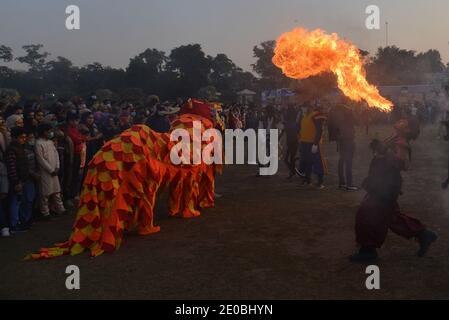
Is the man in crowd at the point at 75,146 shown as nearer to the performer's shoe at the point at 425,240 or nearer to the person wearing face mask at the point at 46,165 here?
the person wearing face mask at the point at 46,165

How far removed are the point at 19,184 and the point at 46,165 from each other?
75 centimetres

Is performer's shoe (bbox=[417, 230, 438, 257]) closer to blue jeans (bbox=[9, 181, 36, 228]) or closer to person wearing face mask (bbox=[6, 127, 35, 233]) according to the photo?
person wearing face mask (bbox=[6, 127, 35, 233])

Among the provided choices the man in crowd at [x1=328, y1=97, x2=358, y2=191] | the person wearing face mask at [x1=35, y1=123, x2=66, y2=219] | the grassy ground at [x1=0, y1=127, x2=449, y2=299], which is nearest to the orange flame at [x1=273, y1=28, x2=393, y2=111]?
the man in crowd at [x1=328, y1=97, x2=358, y2=191]

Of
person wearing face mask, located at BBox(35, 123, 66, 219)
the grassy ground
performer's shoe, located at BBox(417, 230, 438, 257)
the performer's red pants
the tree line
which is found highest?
the tree line

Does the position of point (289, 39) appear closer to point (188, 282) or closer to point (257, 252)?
point (257, 252)

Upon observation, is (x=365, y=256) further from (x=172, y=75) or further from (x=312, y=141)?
(x=172, y=75)

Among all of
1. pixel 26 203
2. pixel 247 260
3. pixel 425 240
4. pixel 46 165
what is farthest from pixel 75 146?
pixel 425 240

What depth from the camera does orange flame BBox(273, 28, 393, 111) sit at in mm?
8727

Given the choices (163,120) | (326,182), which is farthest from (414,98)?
(163,120)

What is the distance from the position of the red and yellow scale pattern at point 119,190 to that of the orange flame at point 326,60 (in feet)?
12.5

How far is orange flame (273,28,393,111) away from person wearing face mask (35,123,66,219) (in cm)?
494

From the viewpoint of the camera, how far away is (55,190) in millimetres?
7723

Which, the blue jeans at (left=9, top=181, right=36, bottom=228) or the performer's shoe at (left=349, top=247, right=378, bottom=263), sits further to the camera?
the blue jeans at (left=9, top=181, right=36, bottom=228)

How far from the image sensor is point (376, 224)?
531cm
